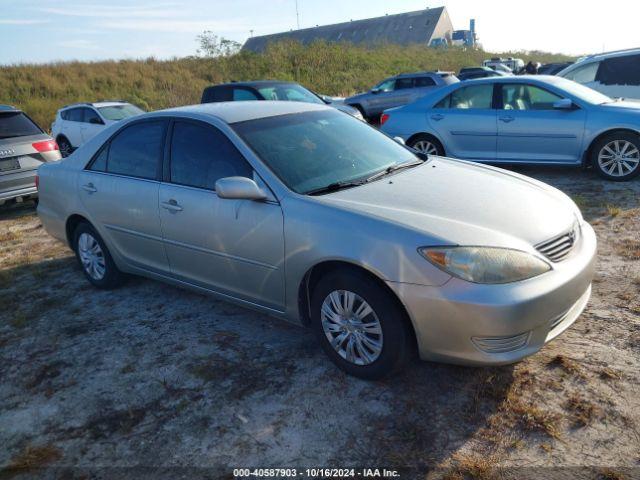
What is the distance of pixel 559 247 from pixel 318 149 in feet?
5.67

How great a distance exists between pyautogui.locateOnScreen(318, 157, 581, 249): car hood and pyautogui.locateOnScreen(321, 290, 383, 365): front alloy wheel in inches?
20.7

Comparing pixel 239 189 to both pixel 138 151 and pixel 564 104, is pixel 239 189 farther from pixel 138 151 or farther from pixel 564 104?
pixel 564 104

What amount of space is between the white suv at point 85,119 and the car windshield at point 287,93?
339 centimetres

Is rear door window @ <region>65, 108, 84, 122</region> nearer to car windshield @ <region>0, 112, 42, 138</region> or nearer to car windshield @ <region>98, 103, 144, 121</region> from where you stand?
car windshield @ <region>98, 103, 144, 121</region>

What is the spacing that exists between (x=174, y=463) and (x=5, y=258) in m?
4.77

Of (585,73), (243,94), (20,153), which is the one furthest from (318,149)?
(585,73)

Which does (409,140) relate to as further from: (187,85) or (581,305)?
(187,85)

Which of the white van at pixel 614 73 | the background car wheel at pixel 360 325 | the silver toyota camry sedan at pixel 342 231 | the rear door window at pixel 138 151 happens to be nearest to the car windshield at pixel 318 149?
the silver toyota camry sedan at pixel 342 231

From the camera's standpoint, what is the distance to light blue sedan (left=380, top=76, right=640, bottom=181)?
7082 mm

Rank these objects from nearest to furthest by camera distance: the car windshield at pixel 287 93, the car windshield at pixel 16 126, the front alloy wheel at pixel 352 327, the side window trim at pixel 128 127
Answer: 1. the front alloy wheel at pixel 352 327
2. the side window trim at pixel 128 127
3. the car windshield at pixel 16 126
4. the car windshield at pixel 287 93

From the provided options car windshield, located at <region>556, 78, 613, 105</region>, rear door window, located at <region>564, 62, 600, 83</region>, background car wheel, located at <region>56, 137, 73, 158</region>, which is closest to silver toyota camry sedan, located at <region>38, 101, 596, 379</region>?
car windshield, located at <region>556, 78, 613, 105</region>

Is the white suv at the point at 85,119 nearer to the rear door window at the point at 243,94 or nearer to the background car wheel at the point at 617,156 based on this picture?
the rear door window at the point at 243,94

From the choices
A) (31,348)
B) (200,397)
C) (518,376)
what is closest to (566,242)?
(518,376)

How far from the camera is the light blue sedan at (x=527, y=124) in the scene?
7082 millimetres
